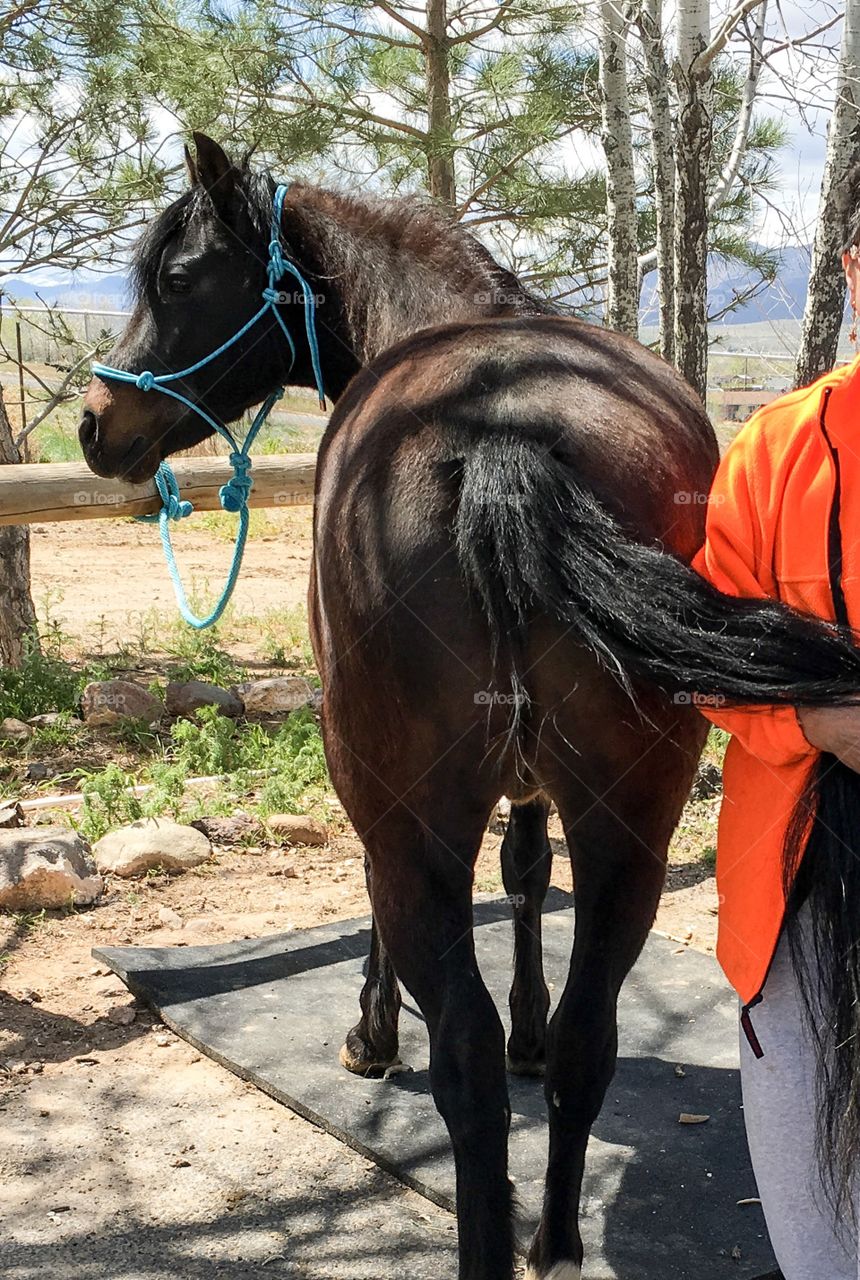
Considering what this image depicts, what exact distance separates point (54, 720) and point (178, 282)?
325 cm

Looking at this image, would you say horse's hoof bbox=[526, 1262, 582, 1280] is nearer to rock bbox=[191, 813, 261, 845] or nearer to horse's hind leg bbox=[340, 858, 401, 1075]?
horse's hind leg bbox=[340, 858, 401, 1075]

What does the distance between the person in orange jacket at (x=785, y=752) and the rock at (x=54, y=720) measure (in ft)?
15.5

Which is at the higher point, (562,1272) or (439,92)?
(439,92)

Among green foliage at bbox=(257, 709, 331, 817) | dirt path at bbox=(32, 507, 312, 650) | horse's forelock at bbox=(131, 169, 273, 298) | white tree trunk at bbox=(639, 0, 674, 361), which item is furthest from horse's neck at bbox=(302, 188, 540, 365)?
dirt path at bbox=(32, 507, 312, 650)

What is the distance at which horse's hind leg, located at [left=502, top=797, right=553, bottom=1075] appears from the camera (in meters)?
3.05

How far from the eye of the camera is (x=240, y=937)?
3.89 m

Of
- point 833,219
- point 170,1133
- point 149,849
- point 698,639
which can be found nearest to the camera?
point 698,639

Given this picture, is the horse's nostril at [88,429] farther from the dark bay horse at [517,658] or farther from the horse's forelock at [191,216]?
the dark bay horse at [517,658]

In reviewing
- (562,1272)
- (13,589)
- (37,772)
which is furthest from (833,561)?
(13,589)

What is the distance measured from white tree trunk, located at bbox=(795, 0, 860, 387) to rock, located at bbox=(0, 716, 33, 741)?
3881 millimetres

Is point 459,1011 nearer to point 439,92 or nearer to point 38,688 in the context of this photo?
point 38,688

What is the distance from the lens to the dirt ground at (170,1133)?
7.66ft

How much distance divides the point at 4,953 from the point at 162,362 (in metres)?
1.89

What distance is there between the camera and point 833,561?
151cm
